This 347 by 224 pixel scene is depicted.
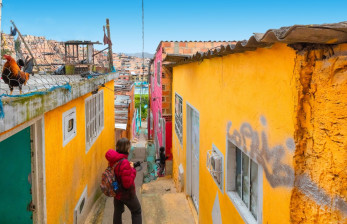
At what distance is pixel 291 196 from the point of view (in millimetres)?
2150

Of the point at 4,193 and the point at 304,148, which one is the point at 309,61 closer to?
the point at 304,148

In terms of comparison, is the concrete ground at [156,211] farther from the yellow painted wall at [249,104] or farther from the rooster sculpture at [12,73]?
the rooster sculpture at [12,73]

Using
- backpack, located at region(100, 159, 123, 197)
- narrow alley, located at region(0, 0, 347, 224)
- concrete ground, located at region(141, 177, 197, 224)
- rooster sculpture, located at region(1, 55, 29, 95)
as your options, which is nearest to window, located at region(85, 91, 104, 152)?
narrow alley, located at region(0, 0, 347, 224)

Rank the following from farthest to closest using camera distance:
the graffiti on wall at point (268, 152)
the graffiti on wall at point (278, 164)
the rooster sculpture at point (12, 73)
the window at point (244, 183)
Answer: the window at point (244, 183) < the rooster sculpture at point (12, 73) < the graffiti on wall at point (268, 152) < the graffiti on wall at point (278, 164)

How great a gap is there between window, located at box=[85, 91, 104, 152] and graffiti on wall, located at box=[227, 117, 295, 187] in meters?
4.24

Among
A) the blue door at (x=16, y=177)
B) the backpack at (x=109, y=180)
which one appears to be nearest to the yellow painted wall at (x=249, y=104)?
the backpack at (x=109, y=180)

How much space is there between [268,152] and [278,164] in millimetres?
196

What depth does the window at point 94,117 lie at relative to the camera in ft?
21.4

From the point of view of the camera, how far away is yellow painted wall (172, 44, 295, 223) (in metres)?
2.22

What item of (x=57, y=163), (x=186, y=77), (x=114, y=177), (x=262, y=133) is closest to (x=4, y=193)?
(x=57, y=163)

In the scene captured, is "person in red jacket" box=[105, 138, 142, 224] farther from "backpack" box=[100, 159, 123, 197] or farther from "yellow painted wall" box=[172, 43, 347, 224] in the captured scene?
"yellow painted wall" box=[172, 43, 347, 224]

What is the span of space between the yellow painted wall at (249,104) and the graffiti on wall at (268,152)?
0.13 ft

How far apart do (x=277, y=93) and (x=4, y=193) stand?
12.6 feet

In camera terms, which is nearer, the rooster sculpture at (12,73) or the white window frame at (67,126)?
the rooster sculpture at (12,73)
